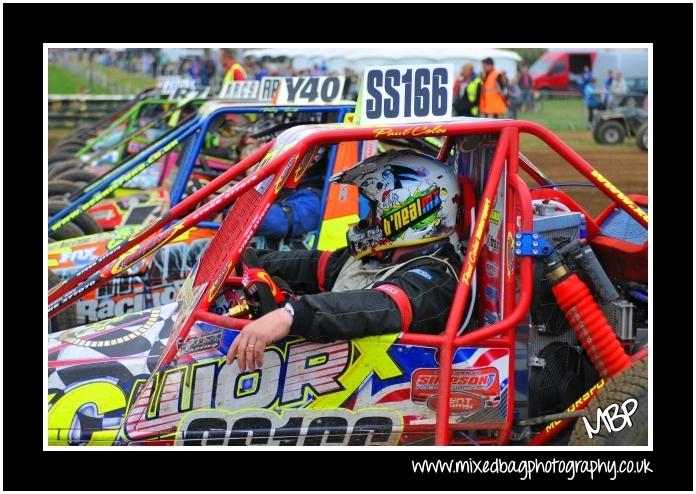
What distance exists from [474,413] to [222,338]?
104 cm

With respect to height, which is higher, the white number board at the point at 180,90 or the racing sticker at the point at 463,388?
the white number board at the point at 180,90

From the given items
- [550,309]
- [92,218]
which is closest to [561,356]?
[550,309]

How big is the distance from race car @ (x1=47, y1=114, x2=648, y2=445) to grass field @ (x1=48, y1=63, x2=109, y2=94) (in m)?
18.5

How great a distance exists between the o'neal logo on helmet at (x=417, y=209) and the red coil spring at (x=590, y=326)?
599mm

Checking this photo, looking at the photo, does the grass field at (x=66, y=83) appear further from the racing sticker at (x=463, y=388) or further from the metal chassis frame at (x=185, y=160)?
the racing sticker at (x=463, y=388)

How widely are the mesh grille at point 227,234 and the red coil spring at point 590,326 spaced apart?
1.28 metres

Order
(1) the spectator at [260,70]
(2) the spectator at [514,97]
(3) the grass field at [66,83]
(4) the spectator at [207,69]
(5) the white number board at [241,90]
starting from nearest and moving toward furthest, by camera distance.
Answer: (5) the white number board at [241,90]
(2) the spectator at [514,97]
(3) the grass field at [66,83]
(1) the spectator at [260,70]
(4) the spectator at [207,69]

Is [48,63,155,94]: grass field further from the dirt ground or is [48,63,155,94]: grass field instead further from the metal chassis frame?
the metal chassis frame

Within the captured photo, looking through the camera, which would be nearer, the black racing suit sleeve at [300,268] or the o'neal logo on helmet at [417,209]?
the o'neal logo on helmet at [417,209]

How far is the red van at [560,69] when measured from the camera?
23892mm

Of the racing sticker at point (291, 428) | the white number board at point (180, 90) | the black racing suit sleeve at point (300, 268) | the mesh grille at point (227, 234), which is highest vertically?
the white number board at point (180, 90)

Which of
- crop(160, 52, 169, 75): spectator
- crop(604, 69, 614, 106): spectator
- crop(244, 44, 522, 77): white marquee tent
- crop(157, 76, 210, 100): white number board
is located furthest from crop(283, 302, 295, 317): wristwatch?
crop(160, 52, 169, 75): spectator

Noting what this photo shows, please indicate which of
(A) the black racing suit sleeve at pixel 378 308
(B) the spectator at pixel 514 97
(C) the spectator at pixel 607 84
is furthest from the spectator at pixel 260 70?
(A) the black racing suit sleeve at pixel 378 308

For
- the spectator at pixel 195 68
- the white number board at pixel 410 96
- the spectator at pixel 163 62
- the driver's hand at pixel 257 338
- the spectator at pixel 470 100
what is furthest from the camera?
the spectator at pixel 163 62
